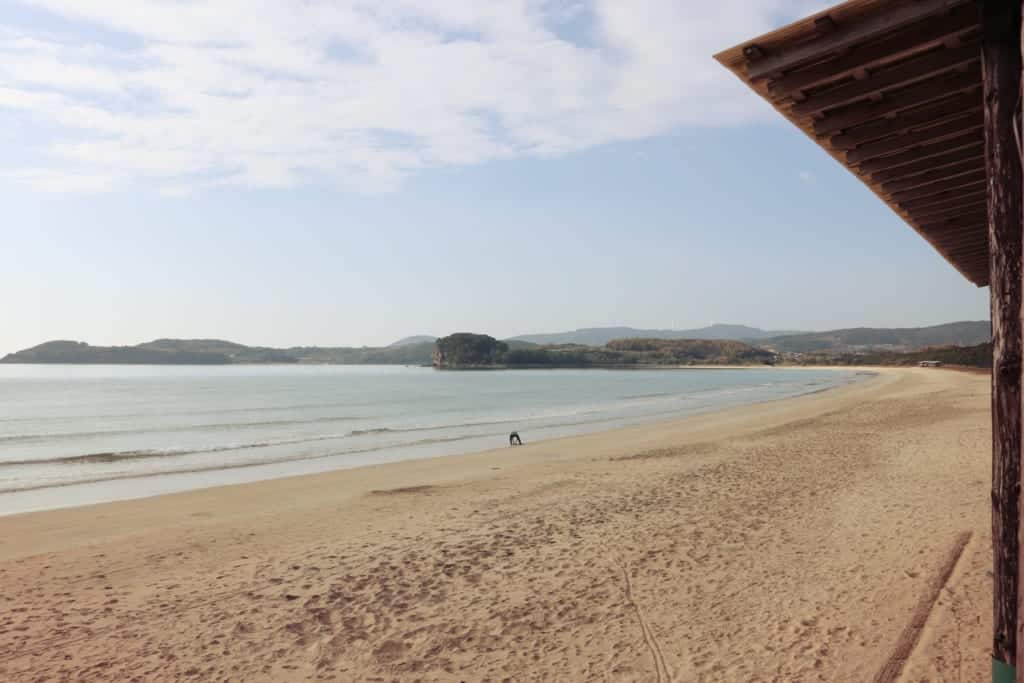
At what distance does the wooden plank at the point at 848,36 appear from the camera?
8.58 feet

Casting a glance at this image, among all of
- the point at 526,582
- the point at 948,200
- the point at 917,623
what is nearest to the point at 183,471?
the point at 526,582

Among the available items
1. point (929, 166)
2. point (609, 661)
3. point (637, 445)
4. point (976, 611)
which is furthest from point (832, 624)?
point (637, 445)

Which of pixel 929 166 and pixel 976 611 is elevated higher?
pixel 929 166

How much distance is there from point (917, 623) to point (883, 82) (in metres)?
4.16

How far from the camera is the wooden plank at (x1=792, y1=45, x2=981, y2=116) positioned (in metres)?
2.91

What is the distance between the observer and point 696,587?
6098 millimetres

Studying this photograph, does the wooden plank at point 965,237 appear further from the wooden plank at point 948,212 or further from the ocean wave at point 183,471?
the ocean wave at point 183,471

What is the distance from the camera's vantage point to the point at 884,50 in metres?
2.92

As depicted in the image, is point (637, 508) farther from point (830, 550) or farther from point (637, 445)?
point (637, 445)

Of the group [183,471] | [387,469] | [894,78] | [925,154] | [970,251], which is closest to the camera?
[894,78]

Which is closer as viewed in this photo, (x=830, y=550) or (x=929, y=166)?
(x=929, y=166)

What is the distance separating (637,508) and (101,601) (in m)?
6.67

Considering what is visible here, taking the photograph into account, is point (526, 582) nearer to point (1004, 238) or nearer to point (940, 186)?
point (940, 186)

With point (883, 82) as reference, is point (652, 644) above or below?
below
